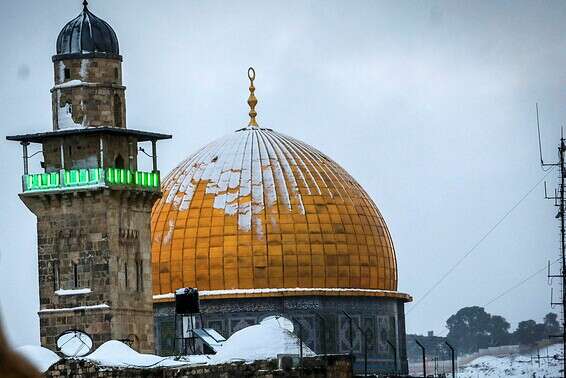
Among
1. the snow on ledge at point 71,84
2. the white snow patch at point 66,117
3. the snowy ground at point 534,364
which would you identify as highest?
the snow on ledge at point 71,84

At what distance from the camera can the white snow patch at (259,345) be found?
41.2m

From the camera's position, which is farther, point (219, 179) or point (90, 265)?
point (219, 179)

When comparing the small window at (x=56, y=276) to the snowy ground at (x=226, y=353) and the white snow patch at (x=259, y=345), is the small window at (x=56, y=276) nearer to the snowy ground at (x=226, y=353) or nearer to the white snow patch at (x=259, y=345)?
the snowy ground at (x=226, y=353)

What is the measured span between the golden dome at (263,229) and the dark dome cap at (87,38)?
11842 mm

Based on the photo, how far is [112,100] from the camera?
1927 inches

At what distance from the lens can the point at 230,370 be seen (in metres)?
39.7

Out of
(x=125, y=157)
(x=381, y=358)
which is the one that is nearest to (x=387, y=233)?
(x=381, y=358)

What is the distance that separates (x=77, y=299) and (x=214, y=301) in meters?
13.3

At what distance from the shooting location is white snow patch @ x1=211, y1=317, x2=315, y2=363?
41.2 metres

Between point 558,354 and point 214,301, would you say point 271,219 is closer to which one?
point 214,301

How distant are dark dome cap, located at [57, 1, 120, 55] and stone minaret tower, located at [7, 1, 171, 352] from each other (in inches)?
1.2

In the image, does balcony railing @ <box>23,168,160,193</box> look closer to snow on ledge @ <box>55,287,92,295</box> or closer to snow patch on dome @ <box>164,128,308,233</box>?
snow on ledge @ <box>55,287,92,295</box>

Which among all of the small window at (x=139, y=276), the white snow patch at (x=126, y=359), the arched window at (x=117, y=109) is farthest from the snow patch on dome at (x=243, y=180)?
the white snow patch at (x=126, y=359)

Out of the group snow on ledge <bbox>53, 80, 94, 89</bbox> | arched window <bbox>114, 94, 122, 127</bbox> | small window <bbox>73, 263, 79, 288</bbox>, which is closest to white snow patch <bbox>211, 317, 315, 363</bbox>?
small window <bbox>73, 263, 79, 288</bbox>
